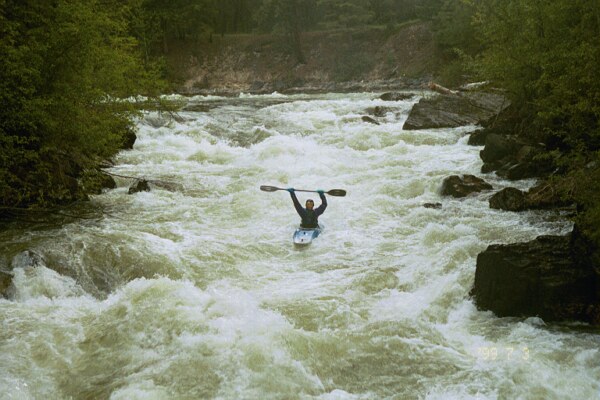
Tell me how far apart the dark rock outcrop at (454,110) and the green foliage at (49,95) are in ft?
33.2

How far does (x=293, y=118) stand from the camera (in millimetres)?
20125

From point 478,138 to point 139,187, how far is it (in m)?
9.33

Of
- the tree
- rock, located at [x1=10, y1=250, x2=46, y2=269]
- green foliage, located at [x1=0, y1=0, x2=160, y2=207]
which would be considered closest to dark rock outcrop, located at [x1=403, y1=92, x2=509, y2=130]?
green foliage, located at [x1=0, y1=0, x2=160, y2=207]

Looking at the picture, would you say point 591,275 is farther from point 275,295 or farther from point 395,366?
point 275,295

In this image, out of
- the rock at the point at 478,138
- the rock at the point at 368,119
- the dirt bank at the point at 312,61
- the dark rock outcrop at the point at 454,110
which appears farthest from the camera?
the dirt bank at the point at 312,61

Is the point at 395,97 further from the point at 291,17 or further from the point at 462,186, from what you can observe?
the point at 291,17

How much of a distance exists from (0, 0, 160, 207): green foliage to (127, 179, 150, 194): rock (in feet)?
3.55

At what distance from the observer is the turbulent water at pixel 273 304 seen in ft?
16.5

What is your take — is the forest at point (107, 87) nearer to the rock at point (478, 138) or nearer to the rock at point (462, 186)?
the rock at point (478, 138)

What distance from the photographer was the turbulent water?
5043 millimetres

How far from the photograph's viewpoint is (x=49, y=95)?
9625 millimetres

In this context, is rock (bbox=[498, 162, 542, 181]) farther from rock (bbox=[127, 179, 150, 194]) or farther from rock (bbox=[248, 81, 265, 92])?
rock (bbox=[248, 81, 265, 92])

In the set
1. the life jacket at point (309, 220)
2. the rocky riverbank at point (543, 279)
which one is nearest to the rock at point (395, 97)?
the life jacket at point (309, 220)

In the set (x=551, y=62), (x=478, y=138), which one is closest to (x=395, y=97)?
(x=478, y=138)
